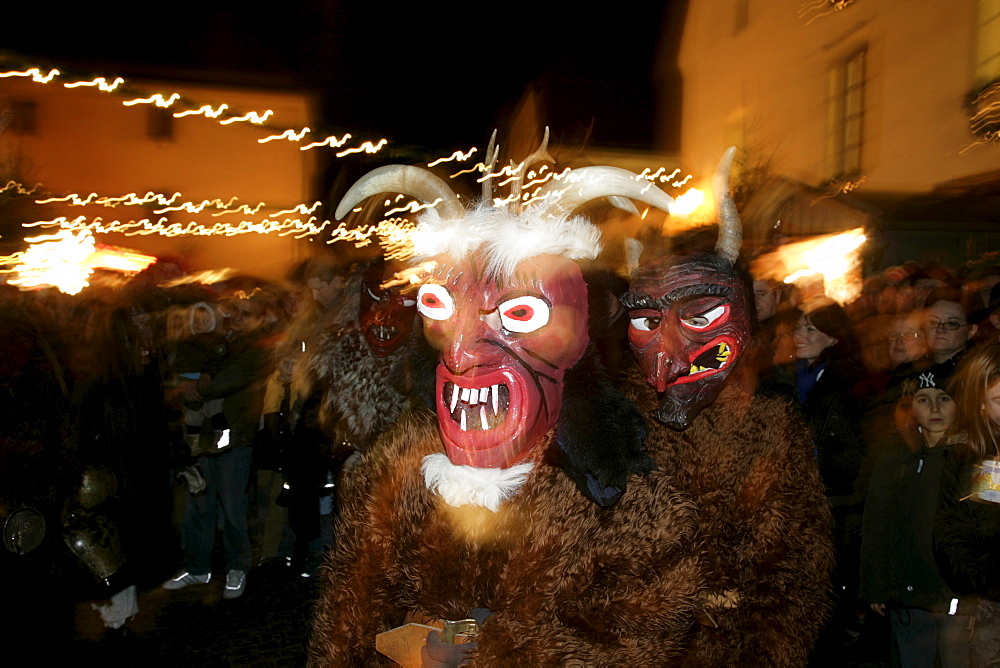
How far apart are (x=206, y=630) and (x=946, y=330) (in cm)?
437

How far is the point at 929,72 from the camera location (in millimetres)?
7016

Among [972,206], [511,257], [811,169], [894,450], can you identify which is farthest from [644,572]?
[811,169]

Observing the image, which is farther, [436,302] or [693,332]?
[693,332]

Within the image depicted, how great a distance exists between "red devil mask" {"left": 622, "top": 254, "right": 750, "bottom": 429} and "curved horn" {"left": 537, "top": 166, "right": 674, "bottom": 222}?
49cm

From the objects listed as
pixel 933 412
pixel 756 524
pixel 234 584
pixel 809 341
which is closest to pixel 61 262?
pixel 234 584

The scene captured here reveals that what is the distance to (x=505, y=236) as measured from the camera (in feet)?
7.18

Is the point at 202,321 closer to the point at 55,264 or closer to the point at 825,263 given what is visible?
the point at 55,264

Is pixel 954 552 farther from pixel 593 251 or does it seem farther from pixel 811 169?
pixel 811 169

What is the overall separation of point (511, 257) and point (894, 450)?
2.17m

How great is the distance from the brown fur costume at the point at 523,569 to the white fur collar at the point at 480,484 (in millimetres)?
29

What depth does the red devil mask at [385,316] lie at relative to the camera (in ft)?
12.1

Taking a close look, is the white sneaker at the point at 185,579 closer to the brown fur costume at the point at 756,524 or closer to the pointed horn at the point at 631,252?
the brown fur costume at the point at 756,524

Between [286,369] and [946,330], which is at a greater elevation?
[946,330]

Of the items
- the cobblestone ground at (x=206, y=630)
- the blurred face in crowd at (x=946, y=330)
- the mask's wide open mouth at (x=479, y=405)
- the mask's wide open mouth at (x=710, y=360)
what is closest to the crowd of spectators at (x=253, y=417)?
the blurred face in crowd at (x=946, y=330)
